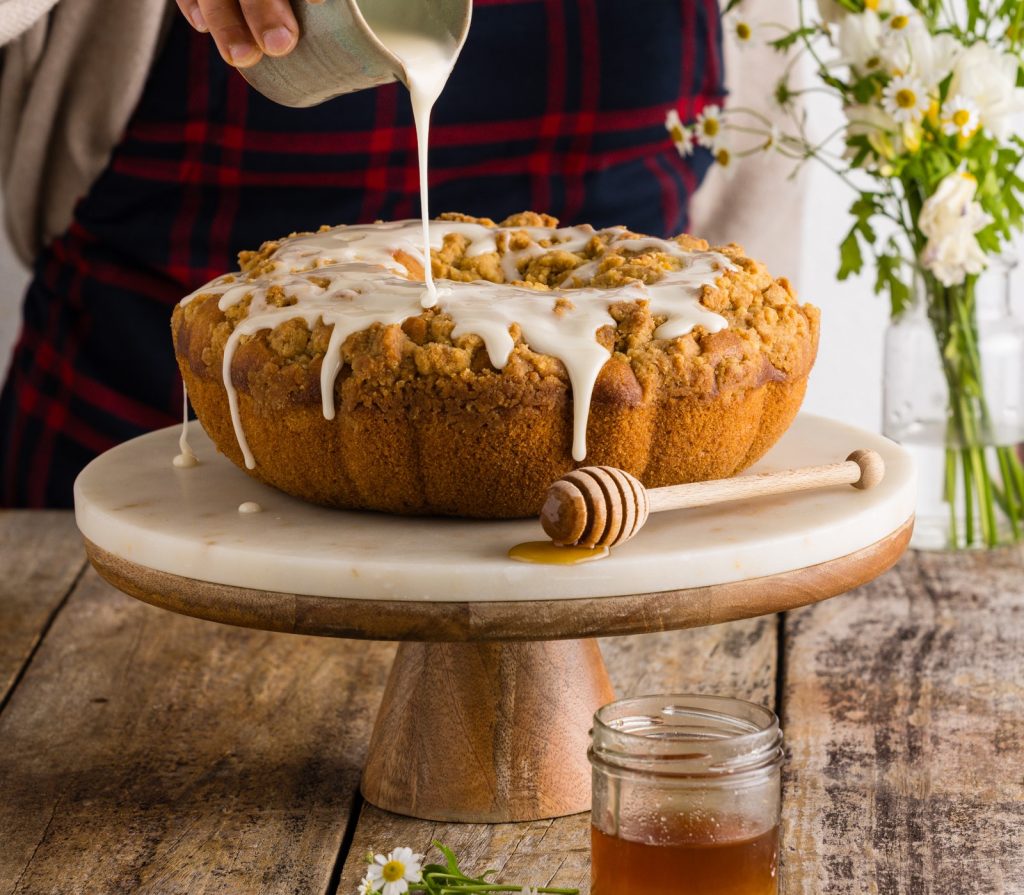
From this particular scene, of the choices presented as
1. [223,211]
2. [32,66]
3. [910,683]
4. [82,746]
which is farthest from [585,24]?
[82,746]

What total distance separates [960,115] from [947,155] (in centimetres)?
10

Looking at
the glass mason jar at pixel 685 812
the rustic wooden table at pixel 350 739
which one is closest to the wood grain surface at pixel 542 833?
the rustic wooden table at pixel 350 739

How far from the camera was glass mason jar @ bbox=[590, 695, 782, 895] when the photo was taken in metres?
0.98

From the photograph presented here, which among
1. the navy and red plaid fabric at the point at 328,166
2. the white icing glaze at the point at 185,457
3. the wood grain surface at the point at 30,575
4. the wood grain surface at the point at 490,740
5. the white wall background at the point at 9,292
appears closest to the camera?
the wood grain surface at the point at 490,740

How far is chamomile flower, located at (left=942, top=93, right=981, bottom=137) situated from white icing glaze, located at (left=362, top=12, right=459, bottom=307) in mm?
665

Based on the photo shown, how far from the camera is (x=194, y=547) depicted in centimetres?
112

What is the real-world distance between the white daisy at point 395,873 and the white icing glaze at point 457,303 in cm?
32

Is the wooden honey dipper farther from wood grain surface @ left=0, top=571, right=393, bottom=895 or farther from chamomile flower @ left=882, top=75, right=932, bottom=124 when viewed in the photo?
chamomile flower @ left=882, top=75, right=932, bottom=124

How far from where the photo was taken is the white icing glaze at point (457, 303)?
3.74 feet

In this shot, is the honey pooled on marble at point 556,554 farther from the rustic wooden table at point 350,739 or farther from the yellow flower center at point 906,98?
the yellow flower center at point 906,98

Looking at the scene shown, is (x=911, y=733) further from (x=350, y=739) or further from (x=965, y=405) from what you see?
(x=965, y=405)

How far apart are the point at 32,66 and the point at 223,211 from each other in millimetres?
334

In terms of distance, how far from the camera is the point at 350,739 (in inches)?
54.7

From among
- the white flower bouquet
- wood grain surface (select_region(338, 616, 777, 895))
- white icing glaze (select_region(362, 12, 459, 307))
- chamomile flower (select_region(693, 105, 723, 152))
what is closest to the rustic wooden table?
wood grain surface (select_region(338, 616, 777, 895))
